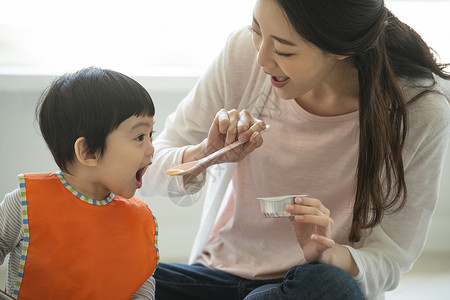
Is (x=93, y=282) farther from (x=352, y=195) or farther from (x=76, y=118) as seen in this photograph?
(x=352, y=195)

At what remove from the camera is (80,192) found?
44.9 inches

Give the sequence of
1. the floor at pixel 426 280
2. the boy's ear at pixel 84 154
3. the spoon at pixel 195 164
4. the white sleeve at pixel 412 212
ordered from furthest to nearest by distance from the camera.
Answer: the floor at pixel 426 280 < the white sleeve at pixel 412 212 < the spoon at pixel 195 164 < the boy's ear at pixel 84 154

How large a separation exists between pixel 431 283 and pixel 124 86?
4.55 feet

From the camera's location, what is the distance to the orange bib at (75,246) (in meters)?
1.09

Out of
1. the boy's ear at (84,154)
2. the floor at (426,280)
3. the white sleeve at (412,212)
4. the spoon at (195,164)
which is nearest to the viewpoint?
the boy's ear at (84,154)

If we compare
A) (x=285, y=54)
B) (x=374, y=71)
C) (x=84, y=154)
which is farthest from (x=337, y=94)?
(x=84, y=154)

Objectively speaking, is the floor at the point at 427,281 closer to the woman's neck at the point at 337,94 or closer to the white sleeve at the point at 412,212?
the white sleeve at the point at 412,212

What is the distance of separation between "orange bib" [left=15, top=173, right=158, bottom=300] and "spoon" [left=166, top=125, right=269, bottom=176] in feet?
0.37

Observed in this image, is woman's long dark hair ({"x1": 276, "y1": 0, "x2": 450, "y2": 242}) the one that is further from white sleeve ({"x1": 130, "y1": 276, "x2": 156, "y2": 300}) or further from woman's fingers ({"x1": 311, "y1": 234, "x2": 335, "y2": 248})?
white sleeve ({"x1": 130, "y1": 276, "x2": 156, "y2": 300})

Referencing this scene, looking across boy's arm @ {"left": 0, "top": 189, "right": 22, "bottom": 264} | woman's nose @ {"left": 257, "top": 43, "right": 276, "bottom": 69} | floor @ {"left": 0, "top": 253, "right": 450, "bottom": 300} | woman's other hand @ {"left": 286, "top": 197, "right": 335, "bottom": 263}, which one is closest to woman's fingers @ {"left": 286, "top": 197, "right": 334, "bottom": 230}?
woman's other hand @ {"left": 286, "top": 197, "right": 335, "bottom": 263}

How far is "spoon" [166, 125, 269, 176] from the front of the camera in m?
1.17

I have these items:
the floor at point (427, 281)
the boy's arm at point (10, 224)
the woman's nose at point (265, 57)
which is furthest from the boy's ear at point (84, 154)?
the floor at point (427, 281)

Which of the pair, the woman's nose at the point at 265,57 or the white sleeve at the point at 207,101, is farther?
the white sleeve at the point at 207,101

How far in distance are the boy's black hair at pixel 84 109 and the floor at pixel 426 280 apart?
0.97 meters
